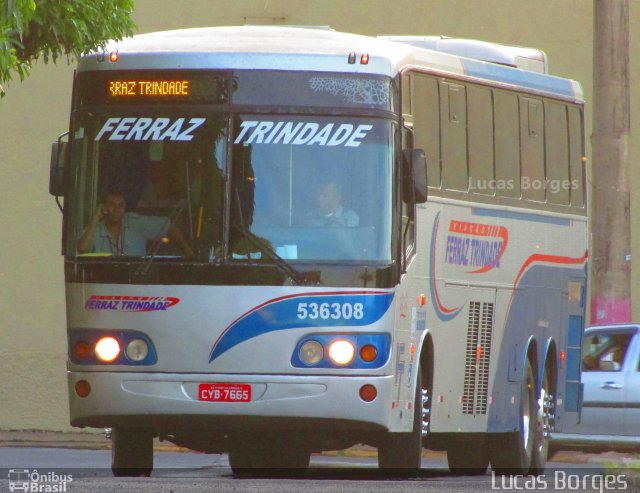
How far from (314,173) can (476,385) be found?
2.91m

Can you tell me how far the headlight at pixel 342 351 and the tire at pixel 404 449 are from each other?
0.98 meters

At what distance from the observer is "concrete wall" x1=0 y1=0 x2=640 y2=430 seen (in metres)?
23.2

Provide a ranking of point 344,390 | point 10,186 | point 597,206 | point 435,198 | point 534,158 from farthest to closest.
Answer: point 10,186, point 597,206, point 534,158, point 435,198, point 344,390

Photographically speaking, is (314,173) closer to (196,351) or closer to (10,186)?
(196,351)

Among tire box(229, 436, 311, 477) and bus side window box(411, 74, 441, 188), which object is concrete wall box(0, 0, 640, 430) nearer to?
tire box(229, 436, 311, 477)

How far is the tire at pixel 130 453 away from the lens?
1372 cm

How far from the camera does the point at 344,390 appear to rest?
1243 centimetres

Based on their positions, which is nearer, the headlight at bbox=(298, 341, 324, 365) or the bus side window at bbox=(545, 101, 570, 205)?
the headlight at bbox=(298, 341, 324, 365)

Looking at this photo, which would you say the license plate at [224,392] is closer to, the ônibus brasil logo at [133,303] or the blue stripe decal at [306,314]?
the blue stripe decal at [306,314]

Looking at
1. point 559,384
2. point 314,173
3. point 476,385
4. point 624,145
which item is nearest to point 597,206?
point 624,145

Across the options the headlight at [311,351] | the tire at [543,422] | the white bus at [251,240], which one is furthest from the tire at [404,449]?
the tire at [543,422]

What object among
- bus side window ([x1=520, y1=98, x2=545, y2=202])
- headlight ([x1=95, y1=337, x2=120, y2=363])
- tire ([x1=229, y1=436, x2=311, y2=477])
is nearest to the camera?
headlight ([x1=95, y1=337, x2=120, y2=363])

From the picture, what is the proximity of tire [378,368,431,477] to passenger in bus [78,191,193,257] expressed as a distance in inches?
78.4

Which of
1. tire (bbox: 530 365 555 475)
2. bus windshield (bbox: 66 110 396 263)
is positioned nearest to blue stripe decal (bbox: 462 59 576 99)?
bus windshield (bbox: 66 110 396 263)
